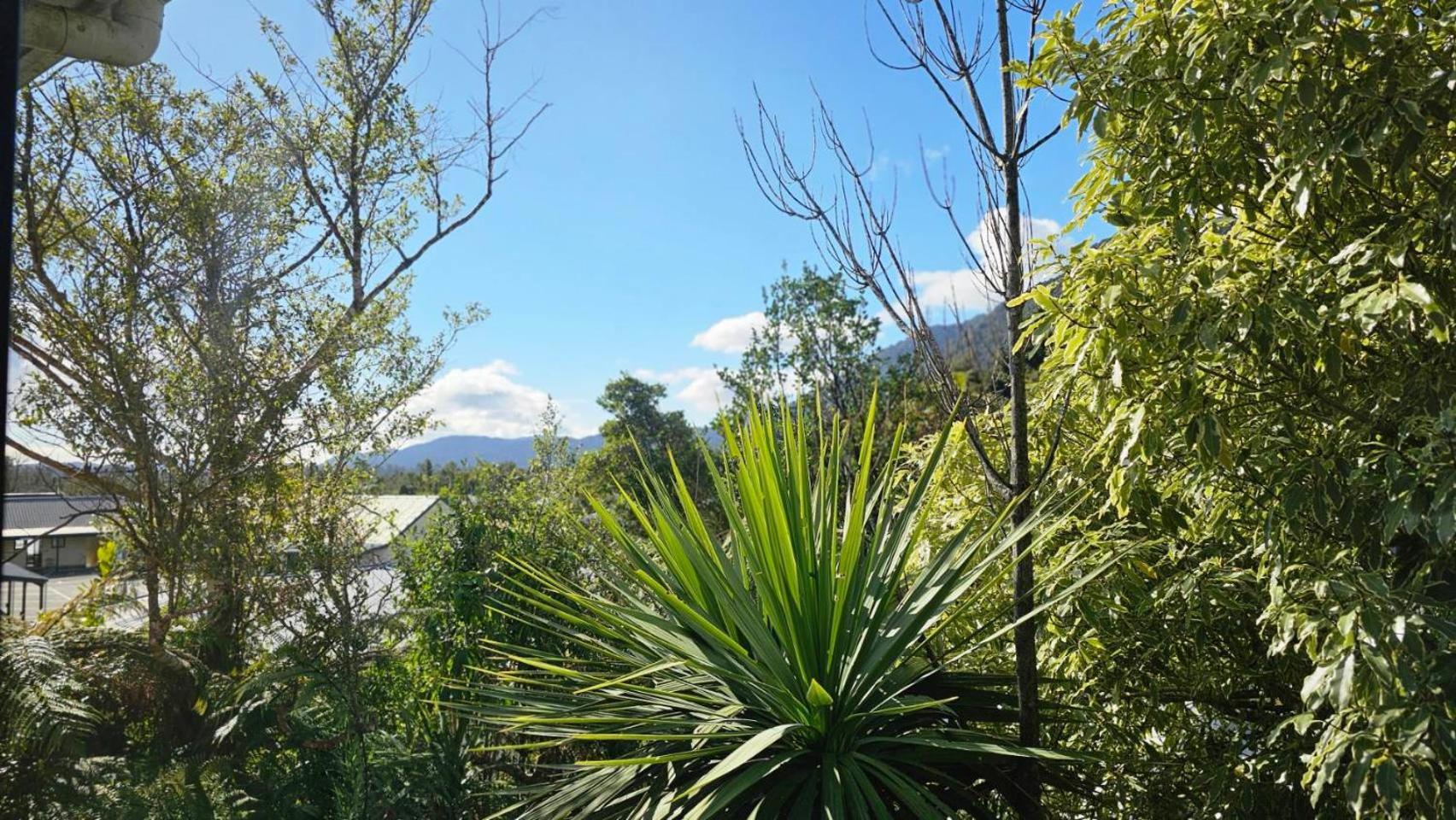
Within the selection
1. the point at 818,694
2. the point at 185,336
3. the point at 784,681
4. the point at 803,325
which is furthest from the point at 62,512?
the point at 803,325

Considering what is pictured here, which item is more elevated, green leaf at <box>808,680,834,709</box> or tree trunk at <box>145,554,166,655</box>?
tree trunk at <box>145,554,166,655</box>

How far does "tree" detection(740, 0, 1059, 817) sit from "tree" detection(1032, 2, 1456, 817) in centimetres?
15

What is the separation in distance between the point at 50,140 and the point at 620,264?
20.1ft

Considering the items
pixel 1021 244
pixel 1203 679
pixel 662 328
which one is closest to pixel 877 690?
pixel 1203 679

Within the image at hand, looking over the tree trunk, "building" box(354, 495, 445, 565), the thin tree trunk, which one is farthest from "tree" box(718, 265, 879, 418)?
the thin tree trunk

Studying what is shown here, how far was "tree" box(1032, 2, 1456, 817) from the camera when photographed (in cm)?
134

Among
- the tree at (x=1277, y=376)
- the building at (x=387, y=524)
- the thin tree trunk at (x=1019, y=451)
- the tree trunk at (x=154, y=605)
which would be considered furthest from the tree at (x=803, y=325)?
the tree at (x=1277, y=376)

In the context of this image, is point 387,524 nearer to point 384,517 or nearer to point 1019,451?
point 384,517

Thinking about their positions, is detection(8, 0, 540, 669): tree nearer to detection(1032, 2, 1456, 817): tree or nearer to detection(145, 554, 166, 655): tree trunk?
detection(145, 554, 166, 655): tree trunk

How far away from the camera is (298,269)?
4289 mm

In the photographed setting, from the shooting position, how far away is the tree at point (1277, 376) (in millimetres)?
1345

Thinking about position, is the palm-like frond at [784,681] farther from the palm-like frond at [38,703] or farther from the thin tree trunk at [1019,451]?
the palm-like frond at [38,703]

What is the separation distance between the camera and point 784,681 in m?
1.80

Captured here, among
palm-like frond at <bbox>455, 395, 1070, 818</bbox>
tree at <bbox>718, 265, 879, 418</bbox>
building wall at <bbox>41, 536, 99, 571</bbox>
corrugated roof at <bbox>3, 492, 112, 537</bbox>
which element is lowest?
palm-like frond at <bbox>455, 395, 1070, 818</bbox>
